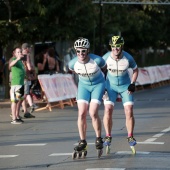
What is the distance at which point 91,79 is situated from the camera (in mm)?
11000

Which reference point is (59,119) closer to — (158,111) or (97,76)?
(158,111)

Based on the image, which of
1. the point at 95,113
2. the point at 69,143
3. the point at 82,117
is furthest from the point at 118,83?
the point at 69,143

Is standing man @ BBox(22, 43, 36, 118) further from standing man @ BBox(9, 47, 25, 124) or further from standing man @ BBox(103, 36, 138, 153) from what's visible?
standing man @ BBox(103, 36, 138, 153)

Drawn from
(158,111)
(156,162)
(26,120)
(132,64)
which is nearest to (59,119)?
(26,120)

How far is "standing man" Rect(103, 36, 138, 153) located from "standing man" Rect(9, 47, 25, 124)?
5.48m

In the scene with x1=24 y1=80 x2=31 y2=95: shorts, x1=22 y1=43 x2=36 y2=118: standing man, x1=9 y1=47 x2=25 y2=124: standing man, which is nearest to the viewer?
x1=9 y1=47 x2=25 y2=124: standing man

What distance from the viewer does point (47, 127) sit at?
15477 millimetres

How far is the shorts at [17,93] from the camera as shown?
54.0 ft

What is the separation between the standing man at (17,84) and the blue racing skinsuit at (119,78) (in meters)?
5.49

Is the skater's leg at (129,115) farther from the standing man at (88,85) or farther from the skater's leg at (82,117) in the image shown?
the skater's leg at (82,117)

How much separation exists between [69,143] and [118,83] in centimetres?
192

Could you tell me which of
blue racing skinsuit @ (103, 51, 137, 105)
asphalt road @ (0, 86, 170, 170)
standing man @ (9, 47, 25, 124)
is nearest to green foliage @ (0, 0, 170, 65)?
asphalt road @ (0, 86, 170, 170)

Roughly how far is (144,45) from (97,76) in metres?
36.4

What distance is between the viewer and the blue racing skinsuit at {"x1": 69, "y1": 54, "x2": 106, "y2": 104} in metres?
10.9
